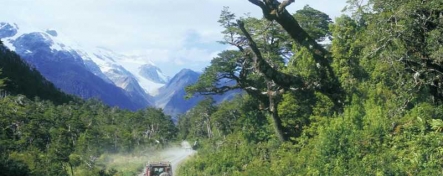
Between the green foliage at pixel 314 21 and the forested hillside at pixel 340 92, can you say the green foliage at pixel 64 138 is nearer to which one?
the forested hillside at pixel 340 92

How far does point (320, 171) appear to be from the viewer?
1792 cm

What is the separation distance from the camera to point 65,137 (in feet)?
206

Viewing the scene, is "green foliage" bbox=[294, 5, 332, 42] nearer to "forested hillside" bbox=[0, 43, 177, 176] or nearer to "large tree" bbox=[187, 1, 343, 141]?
"large tree" bbox=[187, 1, 343, 141]

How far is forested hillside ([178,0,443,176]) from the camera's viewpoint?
48.1 ft

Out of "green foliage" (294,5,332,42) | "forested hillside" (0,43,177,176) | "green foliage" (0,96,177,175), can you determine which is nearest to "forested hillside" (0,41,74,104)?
"forested hillside" (0,43,177,176)

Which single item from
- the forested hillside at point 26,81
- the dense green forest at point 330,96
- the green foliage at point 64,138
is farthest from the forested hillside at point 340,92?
the forested hillside at point 26,81

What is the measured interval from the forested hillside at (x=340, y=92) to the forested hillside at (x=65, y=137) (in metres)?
11.6

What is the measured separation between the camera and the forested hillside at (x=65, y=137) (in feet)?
109

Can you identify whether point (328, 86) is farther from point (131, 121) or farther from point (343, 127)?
point (131, 121)

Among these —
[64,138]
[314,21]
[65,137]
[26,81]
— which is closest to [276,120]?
[314,21]

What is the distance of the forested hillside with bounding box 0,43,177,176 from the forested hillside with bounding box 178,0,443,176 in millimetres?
11589

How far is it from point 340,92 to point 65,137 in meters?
45.4

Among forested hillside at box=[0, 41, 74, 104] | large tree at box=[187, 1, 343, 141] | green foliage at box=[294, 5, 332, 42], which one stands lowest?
large tree at box=[187, 1, 343, 141]

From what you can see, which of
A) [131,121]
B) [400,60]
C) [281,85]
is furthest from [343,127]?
[131,121]
